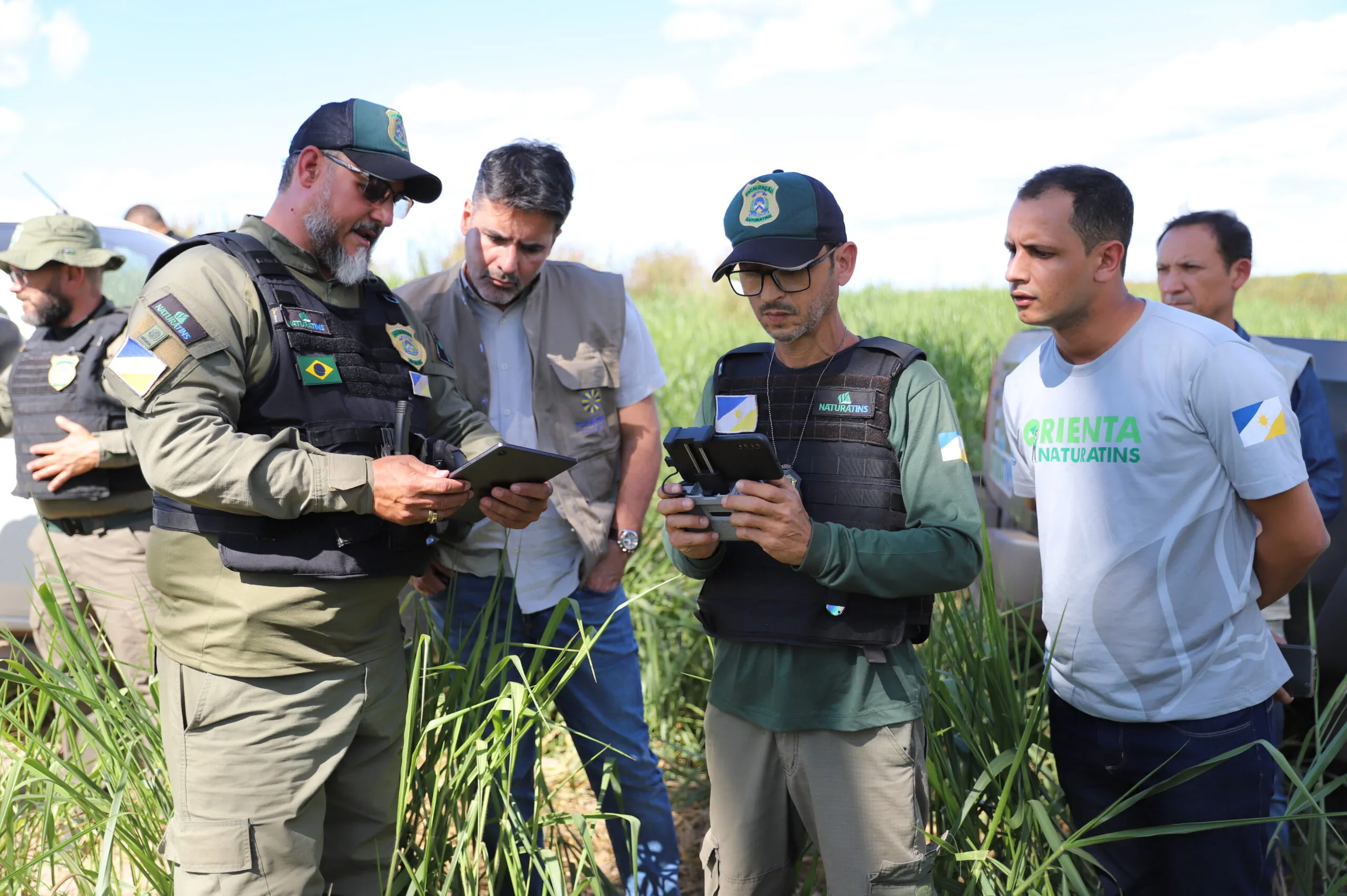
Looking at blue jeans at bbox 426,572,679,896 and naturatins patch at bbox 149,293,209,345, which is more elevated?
naturatins patch at bbox 149,293,209,345

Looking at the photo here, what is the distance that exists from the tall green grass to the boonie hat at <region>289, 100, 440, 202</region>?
107 centimetres

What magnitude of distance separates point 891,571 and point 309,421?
50.0 inches

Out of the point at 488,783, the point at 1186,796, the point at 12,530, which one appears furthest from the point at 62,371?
the point at 1186,796

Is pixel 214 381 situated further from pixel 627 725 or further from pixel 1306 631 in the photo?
pixel 1306 631

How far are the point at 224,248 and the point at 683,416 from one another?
4.19m

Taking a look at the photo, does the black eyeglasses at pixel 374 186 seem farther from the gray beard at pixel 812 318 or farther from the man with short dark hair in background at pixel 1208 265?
the man with short dark hair in background at pixel 1208 265

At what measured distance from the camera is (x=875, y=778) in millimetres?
2168

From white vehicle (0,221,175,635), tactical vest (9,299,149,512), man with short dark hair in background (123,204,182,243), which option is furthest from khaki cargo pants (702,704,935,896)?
man with short dark hair in background (123,204,182,243)

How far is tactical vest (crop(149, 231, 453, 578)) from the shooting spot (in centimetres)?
212

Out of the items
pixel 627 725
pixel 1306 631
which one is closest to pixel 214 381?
pixel 627 725

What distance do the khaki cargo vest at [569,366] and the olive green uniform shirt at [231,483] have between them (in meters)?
0.68

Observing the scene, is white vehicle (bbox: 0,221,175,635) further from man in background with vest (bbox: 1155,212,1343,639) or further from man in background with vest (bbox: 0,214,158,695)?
man in background with vest (bbox: 1155,212,1343,639)

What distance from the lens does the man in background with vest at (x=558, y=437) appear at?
2.82 meters

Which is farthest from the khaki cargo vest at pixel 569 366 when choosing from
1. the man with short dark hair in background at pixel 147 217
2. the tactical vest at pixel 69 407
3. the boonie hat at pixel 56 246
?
the man with short dark hair in background at pixel 147 217
